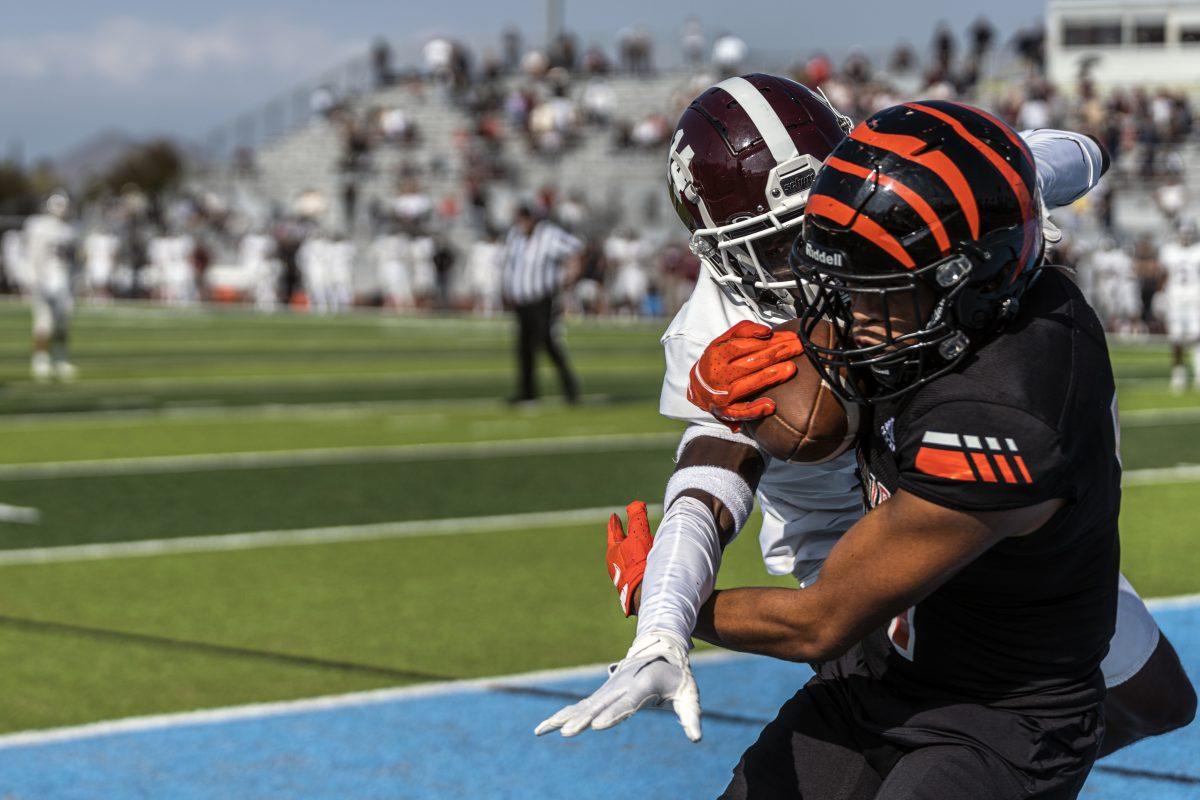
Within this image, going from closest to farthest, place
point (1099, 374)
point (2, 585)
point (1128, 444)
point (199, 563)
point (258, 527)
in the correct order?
1. point (1099, 374)
2. point (2, 585)
3. point (199, 563)
4. point (258, 527)
5. point (1128, 444)

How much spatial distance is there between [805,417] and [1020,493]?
0.40m

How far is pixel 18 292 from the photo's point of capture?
37844 mm

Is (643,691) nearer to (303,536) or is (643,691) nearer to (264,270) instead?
(303,536)

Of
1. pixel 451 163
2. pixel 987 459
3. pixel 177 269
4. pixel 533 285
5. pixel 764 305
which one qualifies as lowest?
pixel 177 269

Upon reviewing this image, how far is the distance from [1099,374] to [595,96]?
3385cm

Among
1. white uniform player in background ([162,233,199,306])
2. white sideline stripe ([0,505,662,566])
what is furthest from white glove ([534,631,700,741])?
white uniform player in background ([162,233,199,306])

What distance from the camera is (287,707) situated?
14.8ft

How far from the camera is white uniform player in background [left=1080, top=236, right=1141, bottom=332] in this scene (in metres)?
26.5

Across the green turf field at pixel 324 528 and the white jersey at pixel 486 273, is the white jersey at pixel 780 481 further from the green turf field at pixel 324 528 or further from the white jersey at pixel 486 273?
the white jersey at pixel 486 273

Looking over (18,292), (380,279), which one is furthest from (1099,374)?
(18,292)

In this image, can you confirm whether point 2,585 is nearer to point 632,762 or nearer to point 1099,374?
point 632,762

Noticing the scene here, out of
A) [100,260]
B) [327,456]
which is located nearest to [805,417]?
[327,456]

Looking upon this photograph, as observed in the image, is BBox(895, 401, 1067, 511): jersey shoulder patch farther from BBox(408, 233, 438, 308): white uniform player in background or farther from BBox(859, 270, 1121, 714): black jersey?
BBox(408, 233, 438, 308): white uniform player in background

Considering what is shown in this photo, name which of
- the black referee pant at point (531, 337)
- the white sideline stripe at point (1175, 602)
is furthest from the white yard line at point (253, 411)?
the white sideline stripe at point (1175, 602)
